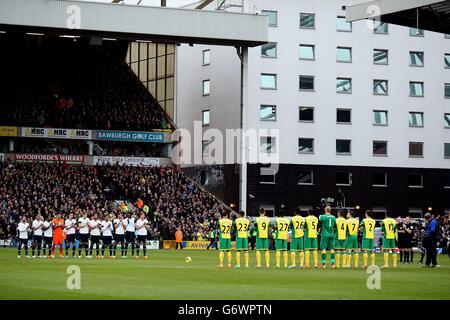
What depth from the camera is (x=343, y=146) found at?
78.2 m

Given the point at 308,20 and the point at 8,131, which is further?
the point at 308,20

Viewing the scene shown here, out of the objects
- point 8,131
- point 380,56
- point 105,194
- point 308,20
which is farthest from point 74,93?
point 380,56

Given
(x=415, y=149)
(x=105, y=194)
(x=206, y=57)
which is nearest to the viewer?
(x=105, y=194)

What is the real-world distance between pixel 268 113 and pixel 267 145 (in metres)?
2.75

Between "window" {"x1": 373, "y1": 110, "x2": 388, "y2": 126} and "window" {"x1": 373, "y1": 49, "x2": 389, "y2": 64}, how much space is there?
429 centimetres

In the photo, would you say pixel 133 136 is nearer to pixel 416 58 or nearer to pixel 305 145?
pixel 305 145

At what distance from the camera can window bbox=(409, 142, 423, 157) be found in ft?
262

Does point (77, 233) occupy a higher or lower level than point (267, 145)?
lower

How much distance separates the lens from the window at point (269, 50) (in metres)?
75.6

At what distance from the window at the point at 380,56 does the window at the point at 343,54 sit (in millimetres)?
2347

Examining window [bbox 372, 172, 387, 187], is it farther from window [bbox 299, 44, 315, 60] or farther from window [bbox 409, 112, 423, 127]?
window [bbox 299, 44, 315, 60]

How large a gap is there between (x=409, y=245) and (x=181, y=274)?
16.8m
